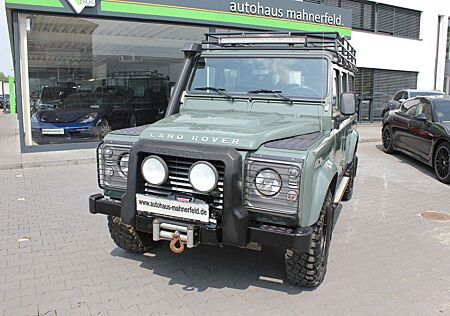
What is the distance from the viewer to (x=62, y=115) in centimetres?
1148

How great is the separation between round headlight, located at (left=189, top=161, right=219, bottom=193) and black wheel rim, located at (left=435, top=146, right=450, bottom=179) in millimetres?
6674

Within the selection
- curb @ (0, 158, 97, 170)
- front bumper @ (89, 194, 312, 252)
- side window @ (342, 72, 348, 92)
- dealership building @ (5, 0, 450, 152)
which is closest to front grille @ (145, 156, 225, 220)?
front bumper @ (89, 194, 312, 252)

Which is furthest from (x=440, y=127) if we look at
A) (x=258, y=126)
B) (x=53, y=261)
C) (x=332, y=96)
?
(x=53, y=261)

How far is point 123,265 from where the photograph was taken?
4.24 meters

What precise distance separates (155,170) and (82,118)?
904 cm

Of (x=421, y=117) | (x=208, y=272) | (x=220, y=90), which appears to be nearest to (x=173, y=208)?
(x=208, y=272)

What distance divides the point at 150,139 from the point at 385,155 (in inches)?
383

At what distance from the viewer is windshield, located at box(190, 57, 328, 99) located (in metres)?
4.50

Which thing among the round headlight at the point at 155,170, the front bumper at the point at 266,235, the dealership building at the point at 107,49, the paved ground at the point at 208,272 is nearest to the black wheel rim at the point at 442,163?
the paved ground at the point at 208,272

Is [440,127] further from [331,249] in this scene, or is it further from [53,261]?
[53,261]

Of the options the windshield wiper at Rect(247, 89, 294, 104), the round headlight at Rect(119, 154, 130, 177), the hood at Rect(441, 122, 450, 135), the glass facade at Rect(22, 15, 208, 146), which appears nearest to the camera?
the round headlight at Rect(119, 154, 130, 177)

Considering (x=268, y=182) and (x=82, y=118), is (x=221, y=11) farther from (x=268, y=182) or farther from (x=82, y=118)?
(x=268, y=182)

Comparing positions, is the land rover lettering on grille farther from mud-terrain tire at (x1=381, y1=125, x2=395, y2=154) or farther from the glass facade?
mud-terrain tire at (x1=381, y1=125, x2=395, y2=154)

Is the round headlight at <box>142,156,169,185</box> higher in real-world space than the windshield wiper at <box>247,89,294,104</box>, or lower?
lower
